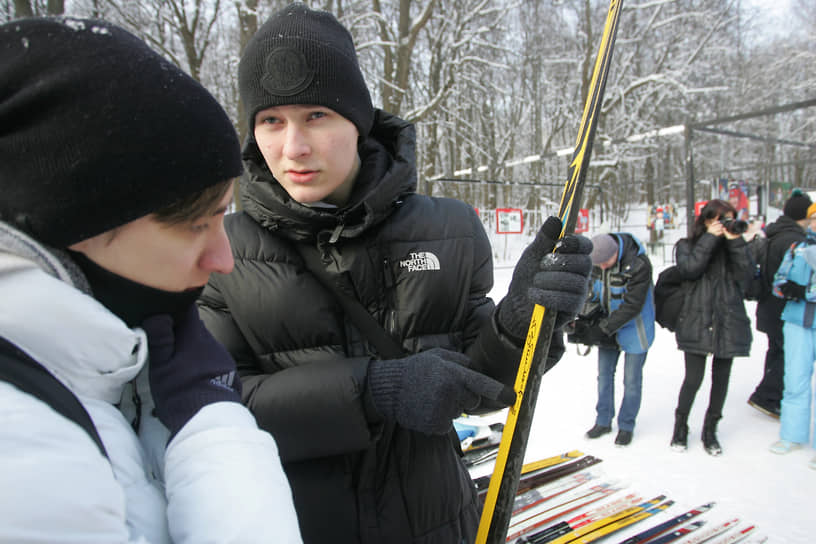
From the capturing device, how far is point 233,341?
1.17 m

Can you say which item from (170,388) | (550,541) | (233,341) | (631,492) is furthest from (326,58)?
(631,492)

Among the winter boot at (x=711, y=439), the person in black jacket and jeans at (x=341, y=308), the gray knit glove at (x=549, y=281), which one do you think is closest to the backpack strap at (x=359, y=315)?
the person in black jacket and jeans at (x=341, y=308)

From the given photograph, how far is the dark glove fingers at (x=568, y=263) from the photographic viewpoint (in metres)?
1.13

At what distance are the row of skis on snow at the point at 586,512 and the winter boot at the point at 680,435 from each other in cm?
80

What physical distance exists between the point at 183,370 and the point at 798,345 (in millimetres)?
4532

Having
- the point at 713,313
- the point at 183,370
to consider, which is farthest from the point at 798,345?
the point at 183,370

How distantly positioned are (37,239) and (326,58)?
80 cm

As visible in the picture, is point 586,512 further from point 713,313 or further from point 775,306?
point 775,306

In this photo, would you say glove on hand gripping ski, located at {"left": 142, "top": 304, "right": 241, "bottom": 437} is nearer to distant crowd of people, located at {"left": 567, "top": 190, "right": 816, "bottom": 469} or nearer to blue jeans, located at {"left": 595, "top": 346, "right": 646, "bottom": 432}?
distant crowd of people, located at {"left": 567, "top": 190, "right": 816, "bottom": 469}

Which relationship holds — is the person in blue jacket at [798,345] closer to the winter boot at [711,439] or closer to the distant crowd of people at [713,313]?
the distant crowd of people at [713,313]

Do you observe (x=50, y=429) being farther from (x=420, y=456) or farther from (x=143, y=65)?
(x=420, y=456)

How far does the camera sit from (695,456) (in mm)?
3639

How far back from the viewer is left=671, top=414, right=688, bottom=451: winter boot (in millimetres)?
3746

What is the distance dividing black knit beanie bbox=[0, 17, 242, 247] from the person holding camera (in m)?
4.15
